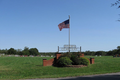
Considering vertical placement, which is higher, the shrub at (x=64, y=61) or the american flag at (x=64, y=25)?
the american flag at (x=64, y=25)

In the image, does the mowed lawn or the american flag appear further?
the american flag

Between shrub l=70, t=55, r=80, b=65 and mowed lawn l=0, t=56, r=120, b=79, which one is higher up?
shrub l=70, t=55, r=80, b=65

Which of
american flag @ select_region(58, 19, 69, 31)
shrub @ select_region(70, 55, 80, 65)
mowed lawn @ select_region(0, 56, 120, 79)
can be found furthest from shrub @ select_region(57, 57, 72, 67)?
american flag @ select_region(58, 19, 69, 31)

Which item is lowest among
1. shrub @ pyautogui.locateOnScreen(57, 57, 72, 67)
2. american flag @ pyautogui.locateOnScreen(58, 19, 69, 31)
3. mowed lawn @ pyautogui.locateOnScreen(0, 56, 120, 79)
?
mowed lawn @ pyautogui.locateOnScreen(0, 56, 120, 79)

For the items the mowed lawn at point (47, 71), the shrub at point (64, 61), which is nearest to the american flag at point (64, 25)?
the shrub at point (64, 61)

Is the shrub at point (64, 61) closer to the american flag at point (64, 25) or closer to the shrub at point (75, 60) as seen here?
the shrub at point (75, 60)

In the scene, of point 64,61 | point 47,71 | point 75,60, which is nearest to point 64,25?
point 75,60

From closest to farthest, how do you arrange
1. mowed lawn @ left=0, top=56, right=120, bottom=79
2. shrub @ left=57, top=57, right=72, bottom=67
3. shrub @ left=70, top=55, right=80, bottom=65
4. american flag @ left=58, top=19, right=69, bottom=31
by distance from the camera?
mowed lawn @ left=0, top=56, right=120, bottom=79
shrub @ left=57, top=57, right=72, bottom=67
shrub @ left=70, top=55, right=80, bottom=65
american flag @ left=58, top=19, right=69, bottom=31

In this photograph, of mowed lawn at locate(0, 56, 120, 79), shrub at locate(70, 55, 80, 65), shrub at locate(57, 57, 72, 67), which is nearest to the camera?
mowed lawn at locate(0, 56, 120, 79)

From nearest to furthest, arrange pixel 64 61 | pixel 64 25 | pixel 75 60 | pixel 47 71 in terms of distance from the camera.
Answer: pixel 47 71
pixel 64 61
pixel 75 60
pixel 64 25

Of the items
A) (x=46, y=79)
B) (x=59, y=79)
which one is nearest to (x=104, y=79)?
(x=59, y=79)

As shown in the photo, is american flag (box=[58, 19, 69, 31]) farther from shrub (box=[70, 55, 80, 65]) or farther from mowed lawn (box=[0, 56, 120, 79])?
mowed lawn (box=[0, 56, 120, 79])

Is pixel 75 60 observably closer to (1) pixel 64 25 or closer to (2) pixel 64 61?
(2) pixel 64 61

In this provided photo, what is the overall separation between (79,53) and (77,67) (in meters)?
2.76
